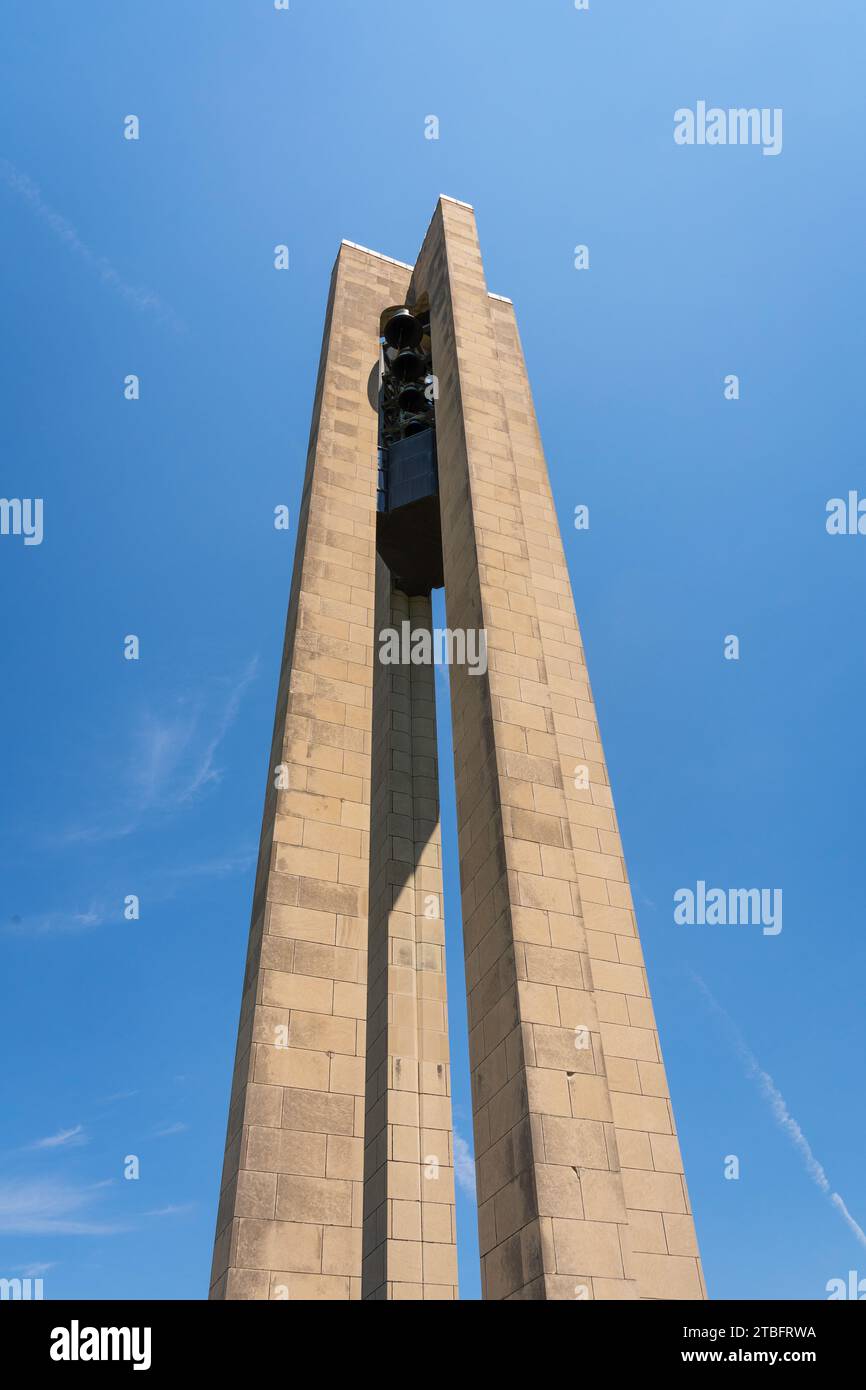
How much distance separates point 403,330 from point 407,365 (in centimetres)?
99

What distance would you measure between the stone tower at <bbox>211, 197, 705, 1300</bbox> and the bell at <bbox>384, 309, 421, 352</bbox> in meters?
1.38

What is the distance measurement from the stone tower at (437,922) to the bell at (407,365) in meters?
1.84

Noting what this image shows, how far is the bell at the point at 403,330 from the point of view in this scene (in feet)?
90.5

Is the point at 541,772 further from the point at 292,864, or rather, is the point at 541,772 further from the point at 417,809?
the point at 417,809

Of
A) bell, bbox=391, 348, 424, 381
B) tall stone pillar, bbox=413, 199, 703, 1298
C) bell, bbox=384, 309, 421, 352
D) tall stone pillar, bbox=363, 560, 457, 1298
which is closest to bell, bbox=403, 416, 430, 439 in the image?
bell, bbox=391, 348, 424, 381

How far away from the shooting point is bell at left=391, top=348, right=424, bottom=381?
2789cm

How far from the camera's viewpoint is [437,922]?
21109 millimetres

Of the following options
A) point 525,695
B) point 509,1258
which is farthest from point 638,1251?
point 525,695

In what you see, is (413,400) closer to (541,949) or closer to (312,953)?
(312,953)

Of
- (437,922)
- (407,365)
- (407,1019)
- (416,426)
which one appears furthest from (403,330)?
(407,1019)

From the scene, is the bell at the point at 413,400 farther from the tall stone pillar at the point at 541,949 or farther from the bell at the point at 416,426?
the tall stone pillar at the point at 541,949

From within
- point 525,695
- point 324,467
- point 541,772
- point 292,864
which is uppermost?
point 324,467

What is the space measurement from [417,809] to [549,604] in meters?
5.77

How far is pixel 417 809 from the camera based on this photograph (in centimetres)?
2242
